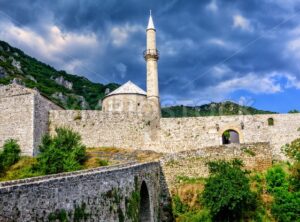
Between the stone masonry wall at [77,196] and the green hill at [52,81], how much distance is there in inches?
2419

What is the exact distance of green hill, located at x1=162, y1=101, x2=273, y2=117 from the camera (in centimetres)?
5326

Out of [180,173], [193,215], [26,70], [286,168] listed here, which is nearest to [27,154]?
[180,173]

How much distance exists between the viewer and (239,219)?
17922mm

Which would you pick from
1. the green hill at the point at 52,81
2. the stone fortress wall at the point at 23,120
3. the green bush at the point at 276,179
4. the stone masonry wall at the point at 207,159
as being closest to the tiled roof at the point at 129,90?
the stone fortress wall at the point at 23,120

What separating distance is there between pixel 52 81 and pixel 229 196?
8452 centimetres

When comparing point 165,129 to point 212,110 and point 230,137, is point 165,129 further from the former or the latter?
point 212,110

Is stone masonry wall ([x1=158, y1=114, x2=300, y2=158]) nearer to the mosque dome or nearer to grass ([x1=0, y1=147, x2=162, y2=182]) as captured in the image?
grass ([x1=0, y1=147, x2=162, y2=182])

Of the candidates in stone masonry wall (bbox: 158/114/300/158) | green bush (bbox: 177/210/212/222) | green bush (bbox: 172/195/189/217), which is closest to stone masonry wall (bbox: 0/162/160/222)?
green bush (bbox: 177/210/212/222)

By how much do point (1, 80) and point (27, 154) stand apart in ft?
140

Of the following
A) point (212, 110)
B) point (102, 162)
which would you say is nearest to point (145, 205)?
point (102, 162)

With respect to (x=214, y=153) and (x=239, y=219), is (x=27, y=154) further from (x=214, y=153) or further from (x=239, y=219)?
(x=239, y=219)

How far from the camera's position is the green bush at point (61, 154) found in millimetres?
21953

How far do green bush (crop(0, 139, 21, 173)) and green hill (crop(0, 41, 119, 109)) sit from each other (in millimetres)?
45982

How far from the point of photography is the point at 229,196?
17.2 metres
